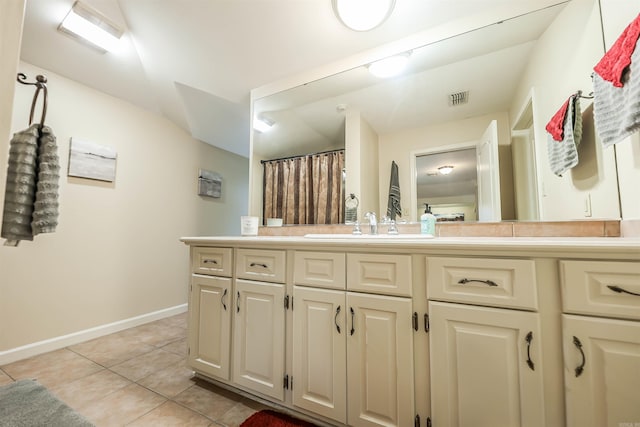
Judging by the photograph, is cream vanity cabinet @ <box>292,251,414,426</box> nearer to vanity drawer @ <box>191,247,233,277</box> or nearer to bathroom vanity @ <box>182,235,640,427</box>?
bathroom vanity @ <box>182,235,640,427</box>

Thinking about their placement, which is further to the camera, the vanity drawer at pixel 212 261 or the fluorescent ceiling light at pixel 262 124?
the fluorescent ceiling light at pixel 262 124

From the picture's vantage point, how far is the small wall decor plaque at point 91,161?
7.08 feet

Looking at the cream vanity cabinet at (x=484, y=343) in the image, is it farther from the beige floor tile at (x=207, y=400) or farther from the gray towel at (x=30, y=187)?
the gray towel at (x=30, y=187)

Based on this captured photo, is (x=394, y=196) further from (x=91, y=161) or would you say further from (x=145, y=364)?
(x=91, y=161)

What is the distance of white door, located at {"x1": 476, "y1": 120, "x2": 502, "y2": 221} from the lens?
1424 millimetres

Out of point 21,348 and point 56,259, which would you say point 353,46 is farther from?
point 21,348

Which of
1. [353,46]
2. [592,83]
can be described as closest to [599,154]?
[592,83]

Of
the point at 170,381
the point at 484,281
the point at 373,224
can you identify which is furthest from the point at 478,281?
the point at 170,381

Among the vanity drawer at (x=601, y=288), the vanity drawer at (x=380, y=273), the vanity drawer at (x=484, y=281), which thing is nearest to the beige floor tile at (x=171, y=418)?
the vanity drawer at (x=380, y=273)

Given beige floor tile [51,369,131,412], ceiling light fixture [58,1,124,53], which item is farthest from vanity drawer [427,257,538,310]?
ceiling light fixture [58,1,124,53]

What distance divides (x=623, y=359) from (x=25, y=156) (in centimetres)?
251

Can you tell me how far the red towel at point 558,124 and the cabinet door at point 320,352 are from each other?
1.32 m

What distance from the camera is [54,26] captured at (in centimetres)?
183

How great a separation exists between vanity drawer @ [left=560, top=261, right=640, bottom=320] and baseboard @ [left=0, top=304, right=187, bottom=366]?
128 inches
